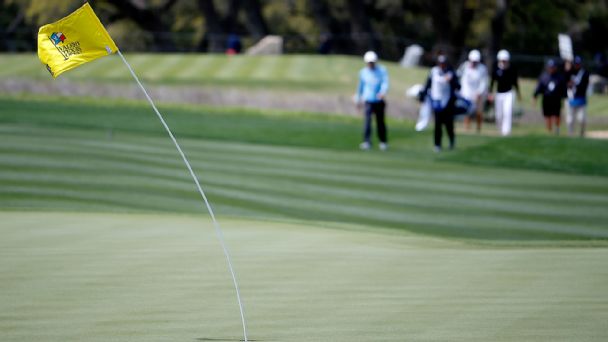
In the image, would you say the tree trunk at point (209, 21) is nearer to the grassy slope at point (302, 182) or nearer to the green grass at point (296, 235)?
the green grass at point (296, 235)

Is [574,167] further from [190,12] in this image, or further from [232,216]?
[190,12]

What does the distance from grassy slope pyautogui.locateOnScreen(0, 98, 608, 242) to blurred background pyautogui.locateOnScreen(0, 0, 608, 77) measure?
2952cm

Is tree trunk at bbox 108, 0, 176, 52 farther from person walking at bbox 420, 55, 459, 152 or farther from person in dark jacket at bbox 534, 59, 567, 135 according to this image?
person walking at bbox 420, 55, 459, 152

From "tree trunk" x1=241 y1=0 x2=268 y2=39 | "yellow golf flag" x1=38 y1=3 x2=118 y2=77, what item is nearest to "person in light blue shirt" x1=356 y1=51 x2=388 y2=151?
"yellow golf flag" x1=38 y1=3 x2=118 y2=77

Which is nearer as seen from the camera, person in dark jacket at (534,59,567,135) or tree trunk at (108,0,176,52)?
person in dark jacket at (534,59,567,135)

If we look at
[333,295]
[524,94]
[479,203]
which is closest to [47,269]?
[333,295]

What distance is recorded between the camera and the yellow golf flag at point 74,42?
8.75m

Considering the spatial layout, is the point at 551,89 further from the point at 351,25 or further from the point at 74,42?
the point at 351,25

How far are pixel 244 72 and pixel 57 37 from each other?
34.7 metres

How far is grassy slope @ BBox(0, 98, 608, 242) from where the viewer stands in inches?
651

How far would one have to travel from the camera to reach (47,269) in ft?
34.4

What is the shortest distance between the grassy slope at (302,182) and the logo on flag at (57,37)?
7.46 metres

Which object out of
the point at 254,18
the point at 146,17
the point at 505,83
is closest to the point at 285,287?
the point at 505,83

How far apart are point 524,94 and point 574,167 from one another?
21845 mm
